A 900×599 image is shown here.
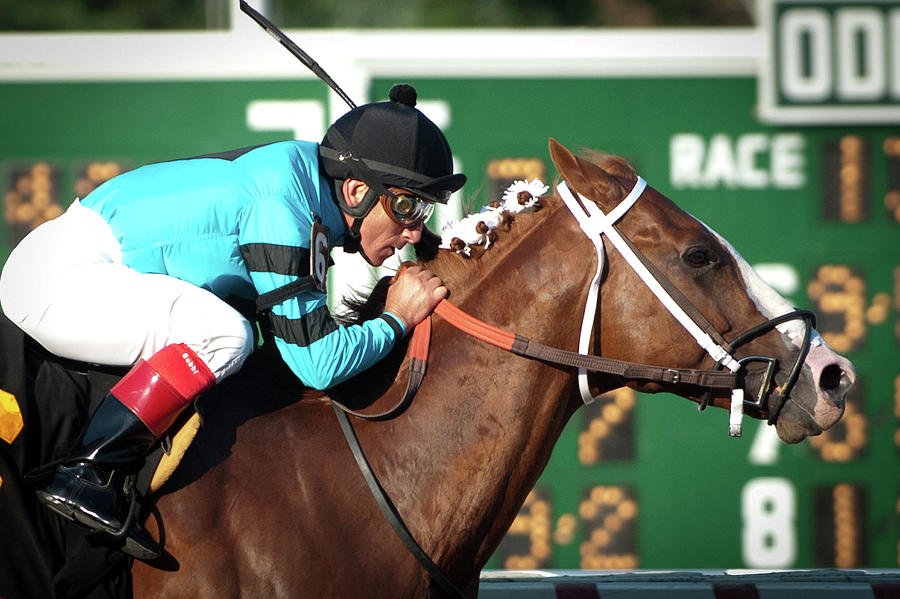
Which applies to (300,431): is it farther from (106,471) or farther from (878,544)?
(878,544)

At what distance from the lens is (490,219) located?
97.5 inches

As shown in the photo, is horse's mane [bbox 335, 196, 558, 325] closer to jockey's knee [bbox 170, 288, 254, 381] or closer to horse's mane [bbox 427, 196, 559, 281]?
horse's mane [bbox 427, 196, 559, 281]

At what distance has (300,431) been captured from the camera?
2.29 meters

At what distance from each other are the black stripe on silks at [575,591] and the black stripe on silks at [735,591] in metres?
0.37

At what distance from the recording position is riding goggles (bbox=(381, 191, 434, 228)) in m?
2.42

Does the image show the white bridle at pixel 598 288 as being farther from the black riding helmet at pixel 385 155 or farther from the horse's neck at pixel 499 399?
the black riding helmet at pixel 385 155

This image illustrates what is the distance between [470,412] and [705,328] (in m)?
0.55

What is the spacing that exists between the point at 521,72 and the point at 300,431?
7.83 feet

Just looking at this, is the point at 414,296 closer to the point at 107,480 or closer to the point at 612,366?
the point at 612,366

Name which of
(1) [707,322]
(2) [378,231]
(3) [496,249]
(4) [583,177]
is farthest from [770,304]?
(2) [378,231]

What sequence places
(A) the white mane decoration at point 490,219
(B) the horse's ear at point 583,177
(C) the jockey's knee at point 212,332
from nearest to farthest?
(C) the jockey's knee at point 212,332 → (B) the horse's ear at point 583,177 → (A) the white mane decoration at point 490,219

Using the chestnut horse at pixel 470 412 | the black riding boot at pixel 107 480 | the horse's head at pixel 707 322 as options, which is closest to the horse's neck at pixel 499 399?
the chestnut horse at pixel 470 412

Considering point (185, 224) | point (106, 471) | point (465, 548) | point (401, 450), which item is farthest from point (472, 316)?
point (106, 471)

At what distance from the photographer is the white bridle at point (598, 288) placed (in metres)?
2.28
